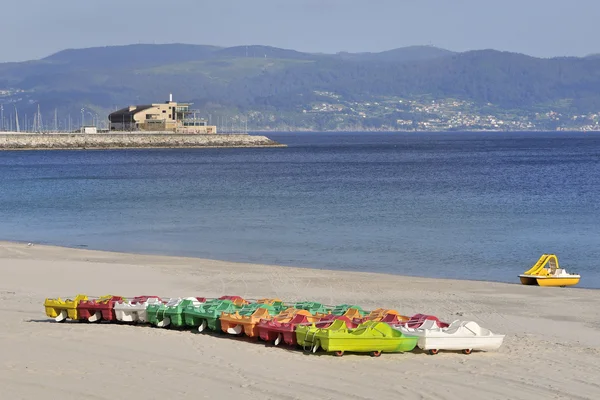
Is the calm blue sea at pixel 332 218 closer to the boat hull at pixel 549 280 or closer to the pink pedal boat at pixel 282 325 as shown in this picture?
the boat hull at pixel 549 280

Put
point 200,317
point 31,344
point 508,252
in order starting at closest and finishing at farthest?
point 31,344 → point 200,317 → point 508,252

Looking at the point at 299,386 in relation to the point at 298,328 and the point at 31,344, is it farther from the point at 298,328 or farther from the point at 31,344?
the point at 31,344

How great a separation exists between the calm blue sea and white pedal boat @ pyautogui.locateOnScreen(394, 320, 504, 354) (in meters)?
10.8

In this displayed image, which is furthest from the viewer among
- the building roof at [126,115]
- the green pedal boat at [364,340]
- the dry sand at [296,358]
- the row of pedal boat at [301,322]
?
the building roof at [126,115]

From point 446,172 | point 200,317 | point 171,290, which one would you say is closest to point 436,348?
point 200,317

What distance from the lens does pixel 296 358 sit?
49.3ft

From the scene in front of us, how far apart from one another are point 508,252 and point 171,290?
1322 cm

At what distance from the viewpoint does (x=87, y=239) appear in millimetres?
36531

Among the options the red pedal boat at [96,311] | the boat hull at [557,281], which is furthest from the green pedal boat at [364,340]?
the boat hull at [557,281]

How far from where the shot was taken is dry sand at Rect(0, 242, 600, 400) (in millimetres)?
13047

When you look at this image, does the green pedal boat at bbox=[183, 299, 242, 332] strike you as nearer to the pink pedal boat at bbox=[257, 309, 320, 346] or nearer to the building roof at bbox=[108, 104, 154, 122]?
the pink pedal boat at bbox=[257, 309, 320, 346]

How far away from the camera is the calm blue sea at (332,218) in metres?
31.4

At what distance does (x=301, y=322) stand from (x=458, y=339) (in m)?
2.50

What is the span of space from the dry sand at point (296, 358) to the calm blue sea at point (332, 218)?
617cm
